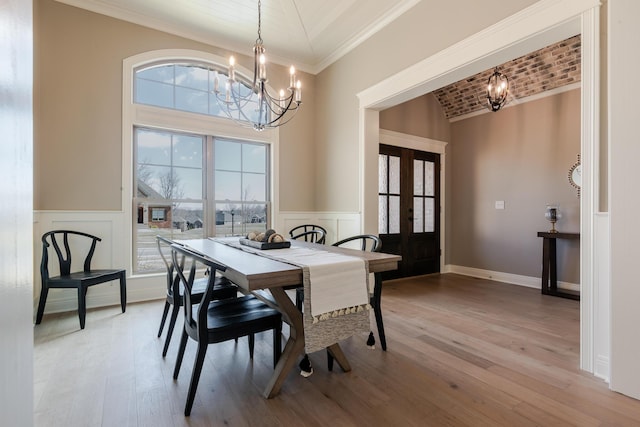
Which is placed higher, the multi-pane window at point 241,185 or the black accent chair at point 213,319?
the multi-pane window at point 241,185

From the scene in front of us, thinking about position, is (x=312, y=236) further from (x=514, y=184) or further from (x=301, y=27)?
(x=514, y=184)

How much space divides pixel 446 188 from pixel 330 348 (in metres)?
4.26

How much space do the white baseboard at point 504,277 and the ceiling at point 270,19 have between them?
3854 millimetres

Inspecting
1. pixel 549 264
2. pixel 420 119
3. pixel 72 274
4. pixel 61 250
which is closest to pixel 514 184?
pixel 549 264

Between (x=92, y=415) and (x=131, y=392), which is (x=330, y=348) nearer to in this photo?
(x=131, y=392)

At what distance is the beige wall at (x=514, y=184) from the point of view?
4.03m

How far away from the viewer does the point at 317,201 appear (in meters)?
4.73

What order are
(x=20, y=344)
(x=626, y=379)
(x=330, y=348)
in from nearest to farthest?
(x=20, y=344), (x=626, y=379), (x=330, y=348)

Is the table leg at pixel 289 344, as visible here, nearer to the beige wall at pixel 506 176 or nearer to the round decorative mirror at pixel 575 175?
the beige wall at pixel 506 176

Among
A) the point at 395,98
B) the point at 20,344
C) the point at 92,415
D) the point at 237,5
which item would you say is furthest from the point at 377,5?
the point at 92,415

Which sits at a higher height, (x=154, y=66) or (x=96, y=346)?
(x=154, y=66)

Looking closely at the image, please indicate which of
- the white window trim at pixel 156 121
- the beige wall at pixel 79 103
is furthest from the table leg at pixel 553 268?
the beige wall at pixel 79 103

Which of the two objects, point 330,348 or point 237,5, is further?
point 237,5

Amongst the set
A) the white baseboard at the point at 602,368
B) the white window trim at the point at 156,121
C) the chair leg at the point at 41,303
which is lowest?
the white baseboard at the point at 602,368
